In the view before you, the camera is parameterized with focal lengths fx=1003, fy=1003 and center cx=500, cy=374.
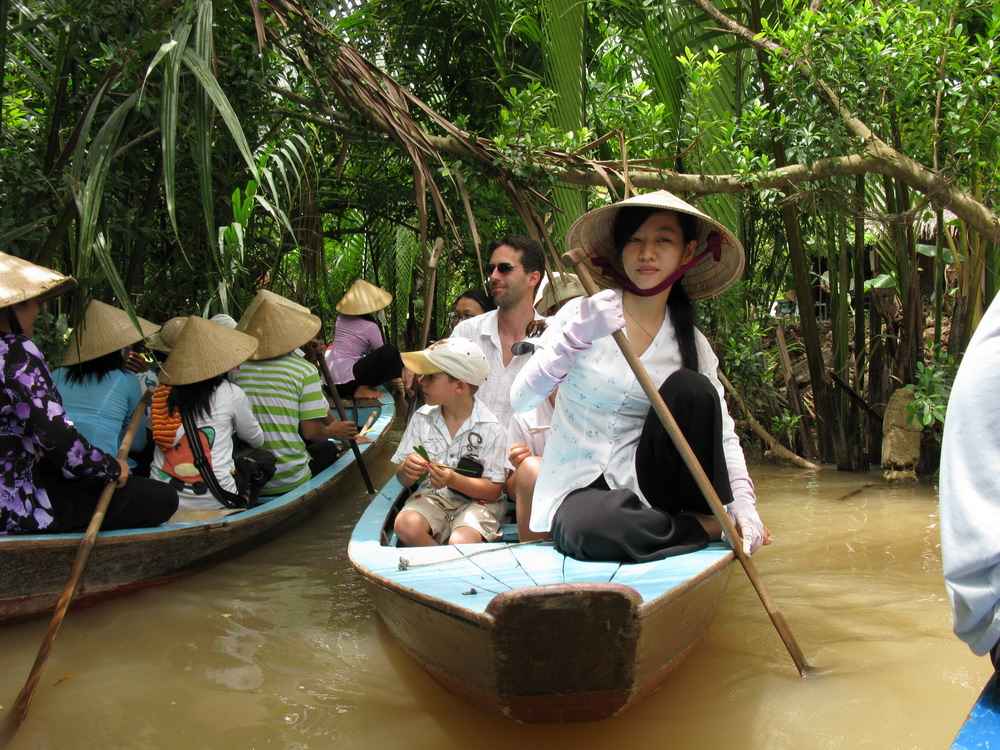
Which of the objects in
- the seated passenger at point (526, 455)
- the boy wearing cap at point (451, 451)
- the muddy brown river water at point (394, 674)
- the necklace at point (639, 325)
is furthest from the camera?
the boy wearing cap at point (451, 451)

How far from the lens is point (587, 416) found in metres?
3.01

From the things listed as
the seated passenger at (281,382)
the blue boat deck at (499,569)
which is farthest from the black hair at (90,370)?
the blue boat deck at (499,569)

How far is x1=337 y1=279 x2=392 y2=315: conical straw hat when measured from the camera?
24.5 feet

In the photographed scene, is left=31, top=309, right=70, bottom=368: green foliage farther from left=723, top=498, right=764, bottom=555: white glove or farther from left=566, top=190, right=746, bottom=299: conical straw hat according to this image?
left=723, top=498, right=764, bottom=555: white glove

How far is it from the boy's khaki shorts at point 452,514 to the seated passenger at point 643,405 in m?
0.54

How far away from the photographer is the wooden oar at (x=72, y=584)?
2844 mm

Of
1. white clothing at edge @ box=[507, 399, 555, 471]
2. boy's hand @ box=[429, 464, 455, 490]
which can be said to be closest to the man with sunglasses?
white clothing at edge @ box=[507, 399, 555, 471]

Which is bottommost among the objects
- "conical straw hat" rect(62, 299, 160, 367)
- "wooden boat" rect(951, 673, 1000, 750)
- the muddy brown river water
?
the muddy brown river water

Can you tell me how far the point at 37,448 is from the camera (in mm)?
3404

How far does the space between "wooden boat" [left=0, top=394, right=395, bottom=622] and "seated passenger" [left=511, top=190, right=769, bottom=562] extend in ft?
5.36

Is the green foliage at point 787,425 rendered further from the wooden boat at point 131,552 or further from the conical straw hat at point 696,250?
the conical straw hat at point 696,250

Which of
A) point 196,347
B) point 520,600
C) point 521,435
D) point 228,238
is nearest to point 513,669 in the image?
point 520,600

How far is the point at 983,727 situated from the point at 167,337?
3.83 meters

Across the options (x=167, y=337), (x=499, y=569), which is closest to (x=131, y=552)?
(x=167, y=337)
